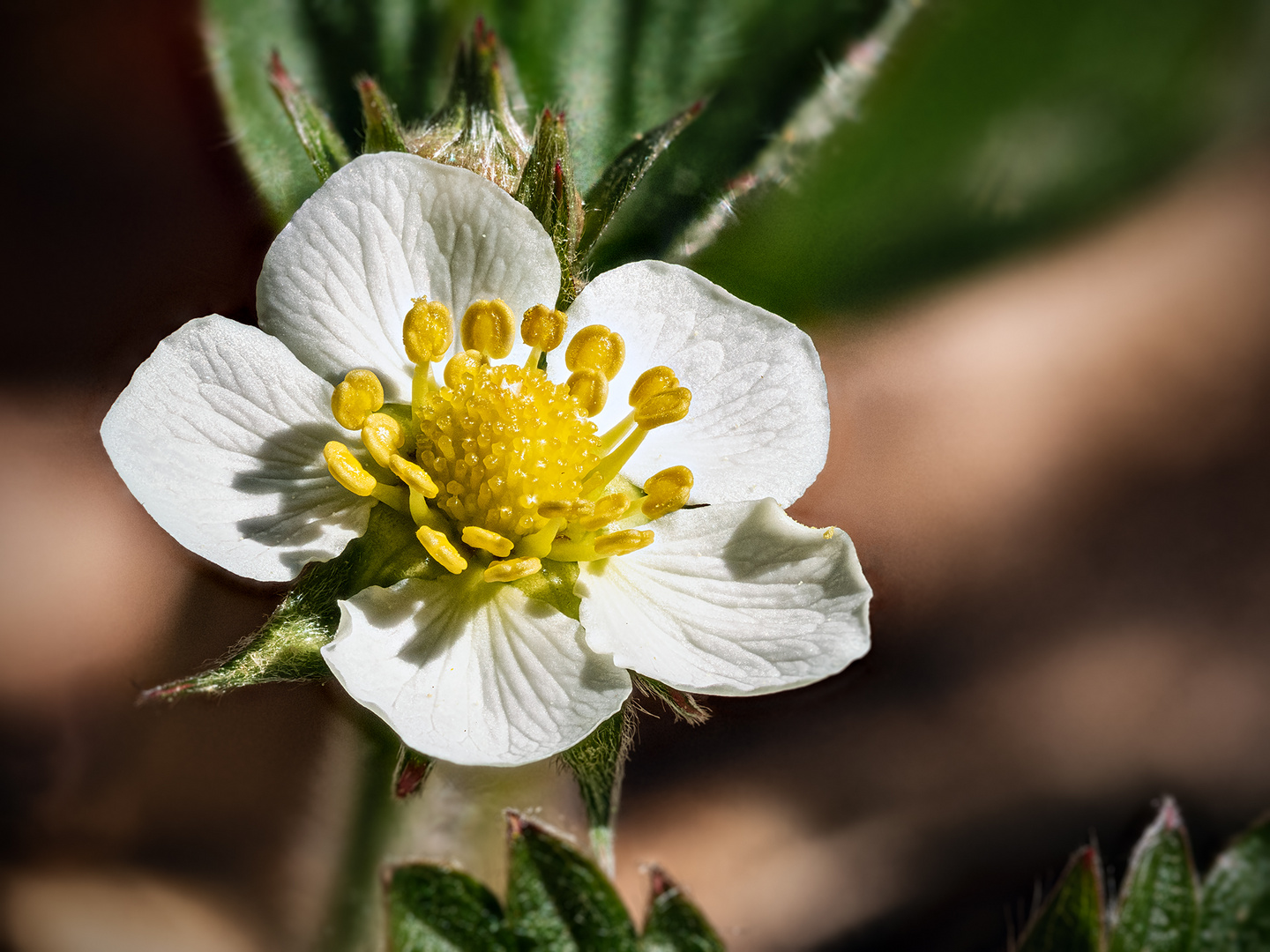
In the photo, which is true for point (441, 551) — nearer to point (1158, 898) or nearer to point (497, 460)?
point (497, 460)

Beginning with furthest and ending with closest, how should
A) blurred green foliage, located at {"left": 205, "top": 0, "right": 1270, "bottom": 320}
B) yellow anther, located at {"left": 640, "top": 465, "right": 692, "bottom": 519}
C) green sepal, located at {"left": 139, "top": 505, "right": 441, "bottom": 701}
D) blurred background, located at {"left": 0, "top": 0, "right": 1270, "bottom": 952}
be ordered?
blurred green foliage, located at {"left": 205, "top": 0, "right": 1270, "bottom": 320}, blurred background, located at {"left": 0, "top": 0, "right": 1270, "bottom": 952}, yellow anther, located at {"left": 640, "top": 465, "right": 692, "bottom": 519}, green sepal, located at {"left": 139, "top": 505, "right": 441, "bottom": 701}

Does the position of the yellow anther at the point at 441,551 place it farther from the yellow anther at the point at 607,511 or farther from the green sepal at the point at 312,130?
the green sepal at the point at 312,130

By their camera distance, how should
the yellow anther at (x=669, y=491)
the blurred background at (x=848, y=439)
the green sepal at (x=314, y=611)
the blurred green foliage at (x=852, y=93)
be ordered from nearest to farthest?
the green sepal at (x=314, y=611)
the yellow anther at (x=669, y=491)
the blurred background at (x=848, y=439)
the blurred green foliage at (x=852, y=93)

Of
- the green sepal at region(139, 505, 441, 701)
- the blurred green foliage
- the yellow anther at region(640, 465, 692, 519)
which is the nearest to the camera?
the green sepal at region(139, 505, 441, 701)

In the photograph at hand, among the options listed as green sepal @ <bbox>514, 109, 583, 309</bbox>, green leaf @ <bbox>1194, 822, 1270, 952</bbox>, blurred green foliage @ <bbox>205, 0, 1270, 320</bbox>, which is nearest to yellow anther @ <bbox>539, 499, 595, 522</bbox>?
green sepal @ <bbox>514, 109, 583, 309</bbox>

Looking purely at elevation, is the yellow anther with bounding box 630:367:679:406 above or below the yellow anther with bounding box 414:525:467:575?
above

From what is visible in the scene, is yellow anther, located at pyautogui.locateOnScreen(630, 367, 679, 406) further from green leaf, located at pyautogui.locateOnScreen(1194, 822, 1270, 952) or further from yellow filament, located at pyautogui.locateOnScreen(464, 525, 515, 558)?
green leaf, located at pyautogui.locateOnScreen(1194, 822, 1270, 952)

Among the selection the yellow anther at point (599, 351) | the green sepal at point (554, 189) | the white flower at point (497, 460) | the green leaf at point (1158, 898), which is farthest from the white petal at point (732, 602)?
the green leaf at point (1158, 898)
